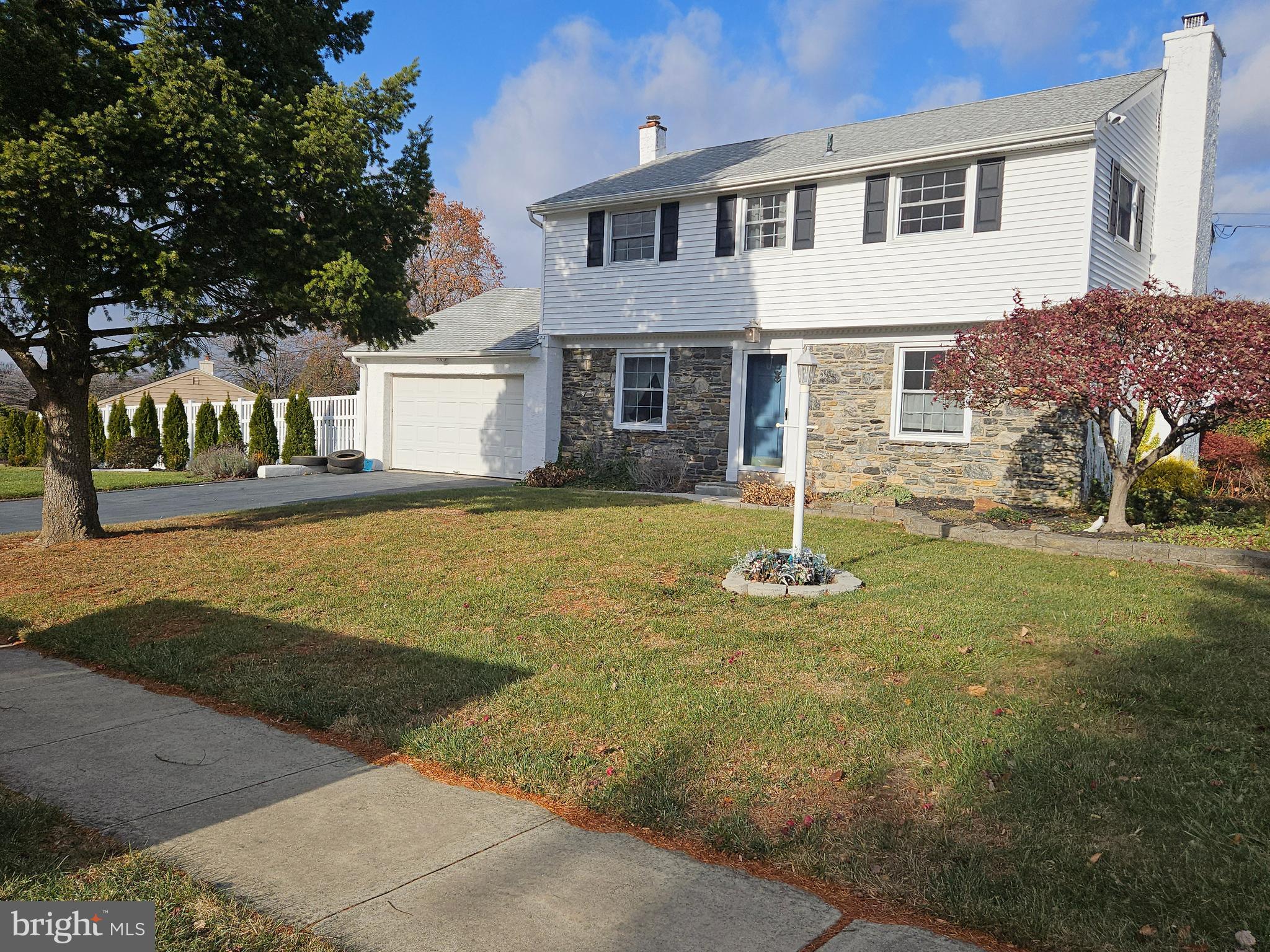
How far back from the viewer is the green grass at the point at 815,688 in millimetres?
3195

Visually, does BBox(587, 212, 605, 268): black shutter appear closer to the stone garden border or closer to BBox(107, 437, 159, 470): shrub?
the stone garden border

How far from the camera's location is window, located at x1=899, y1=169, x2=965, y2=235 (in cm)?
1291

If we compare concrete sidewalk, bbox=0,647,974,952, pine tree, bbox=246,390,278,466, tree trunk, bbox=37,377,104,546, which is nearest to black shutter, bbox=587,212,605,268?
pine tree, bbox=246,390,278,466

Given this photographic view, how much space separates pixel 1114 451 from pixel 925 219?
4.87 metres

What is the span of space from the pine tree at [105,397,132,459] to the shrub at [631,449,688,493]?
44.7ft

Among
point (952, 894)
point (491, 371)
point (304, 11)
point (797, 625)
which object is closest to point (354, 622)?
Answer: point (797, 625)

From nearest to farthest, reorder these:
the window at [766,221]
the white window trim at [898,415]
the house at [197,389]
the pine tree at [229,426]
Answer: the white window trim at [898,415]
the window at [766,221]
the pine tree at [229,426]
the house at [197,389]

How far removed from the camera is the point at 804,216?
14.2 meters

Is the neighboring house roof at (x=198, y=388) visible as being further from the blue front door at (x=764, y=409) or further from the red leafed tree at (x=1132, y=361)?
the red leafed tree at (x=1132, y=361)

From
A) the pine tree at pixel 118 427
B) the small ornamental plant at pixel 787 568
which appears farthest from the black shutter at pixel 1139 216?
the pine tree at pixel 118 427

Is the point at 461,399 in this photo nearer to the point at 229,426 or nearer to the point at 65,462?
the point at 229,426

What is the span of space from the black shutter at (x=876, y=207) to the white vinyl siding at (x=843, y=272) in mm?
117

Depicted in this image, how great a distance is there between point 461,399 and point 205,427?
6.69 m

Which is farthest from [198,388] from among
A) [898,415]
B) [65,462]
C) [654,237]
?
[898,415]
